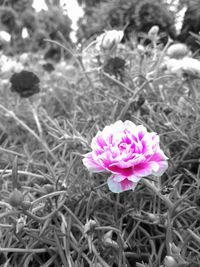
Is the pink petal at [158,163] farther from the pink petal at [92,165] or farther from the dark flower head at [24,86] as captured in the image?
the dark flower head at [24,86]

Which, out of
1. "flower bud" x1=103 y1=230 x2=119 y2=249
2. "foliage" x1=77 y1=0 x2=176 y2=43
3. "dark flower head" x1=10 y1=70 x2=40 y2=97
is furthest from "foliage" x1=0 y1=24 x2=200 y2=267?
"foliage" x1=77 y1=0 x2=176 y2=43

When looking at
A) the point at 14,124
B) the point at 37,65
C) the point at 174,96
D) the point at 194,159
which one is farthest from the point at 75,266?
the point at 37,65

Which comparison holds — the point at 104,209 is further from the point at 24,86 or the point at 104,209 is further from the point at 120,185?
the point at 24,86

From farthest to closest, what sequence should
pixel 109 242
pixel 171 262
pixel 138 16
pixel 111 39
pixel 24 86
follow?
pixel 138 16
pixel 24 86
pixel 111 39
pixel 109 242
pixel 171 262

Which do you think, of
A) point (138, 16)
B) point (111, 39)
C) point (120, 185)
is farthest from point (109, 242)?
point (138, 16)

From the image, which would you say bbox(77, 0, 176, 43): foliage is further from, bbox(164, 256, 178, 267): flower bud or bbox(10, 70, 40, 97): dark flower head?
bbox(164, 256, 178, 267): flower bud

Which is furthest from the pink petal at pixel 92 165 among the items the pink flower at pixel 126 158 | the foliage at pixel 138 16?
the foliage at pixel 138 16

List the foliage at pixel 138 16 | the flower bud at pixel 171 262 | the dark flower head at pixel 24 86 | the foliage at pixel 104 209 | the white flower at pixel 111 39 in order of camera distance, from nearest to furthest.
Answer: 1. the flower bud at pixel 171 262
2. the foliage at pixel 104 209
3. the white flower at pixel 111 39
4. the dark flower head at pixel 24 86
5. the foliage at pixel 138 16

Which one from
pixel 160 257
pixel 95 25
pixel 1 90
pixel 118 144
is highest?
pixel 118 144

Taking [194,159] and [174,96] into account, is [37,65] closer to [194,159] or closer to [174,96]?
[174,96]
